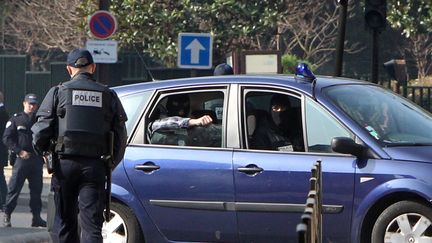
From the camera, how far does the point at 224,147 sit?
8.15 metres

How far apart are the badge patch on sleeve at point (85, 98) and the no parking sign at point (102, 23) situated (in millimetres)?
9400

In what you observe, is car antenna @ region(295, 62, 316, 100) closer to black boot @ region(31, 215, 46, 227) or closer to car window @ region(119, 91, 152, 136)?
car window @ region(119, 91, 152, 136)

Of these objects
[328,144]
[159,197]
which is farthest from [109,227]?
[328,144]

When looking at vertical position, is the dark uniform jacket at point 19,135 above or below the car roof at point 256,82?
below

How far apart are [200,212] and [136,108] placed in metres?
1.13

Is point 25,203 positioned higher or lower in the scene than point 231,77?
lower

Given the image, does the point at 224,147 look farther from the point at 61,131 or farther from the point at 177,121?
the point at 61,131

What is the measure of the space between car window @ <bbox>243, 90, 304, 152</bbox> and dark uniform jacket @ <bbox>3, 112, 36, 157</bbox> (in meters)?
5.79

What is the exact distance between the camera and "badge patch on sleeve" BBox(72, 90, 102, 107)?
23.6ft

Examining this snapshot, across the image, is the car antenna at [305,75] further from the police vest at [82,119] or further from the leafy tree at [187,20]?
the leafy tree at [187,20]

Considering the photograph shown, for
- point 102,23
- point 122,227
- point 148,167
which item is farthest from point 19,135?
point 148,167

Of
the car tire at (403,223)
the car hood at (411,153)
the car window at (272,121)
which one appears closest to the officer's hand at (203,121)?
the car window at (272,121)

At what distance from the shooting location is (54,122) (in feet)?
23.9

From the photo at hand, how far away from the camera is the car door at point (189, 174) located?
801 cm
